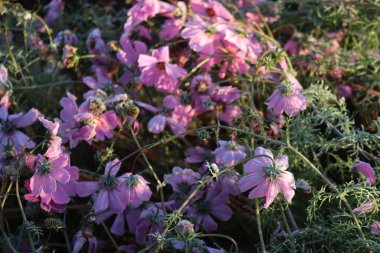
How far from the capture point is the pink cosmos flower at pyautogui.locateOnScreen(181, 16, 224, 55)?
4.40 ft

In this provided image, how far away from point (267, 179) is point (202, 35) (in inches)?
20.2

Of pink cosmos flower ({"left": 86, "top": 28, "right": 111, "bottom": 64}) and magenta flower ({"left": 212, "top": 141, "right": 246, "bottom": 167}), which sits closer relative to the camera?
magenta flower ({"left": 212, "top": 141, "right": 246, "bottom": 167})

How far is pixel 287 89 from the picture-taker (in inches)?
46.1

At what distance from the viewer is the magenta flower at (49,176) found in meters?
1.01

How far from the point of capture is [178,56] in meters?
1.46

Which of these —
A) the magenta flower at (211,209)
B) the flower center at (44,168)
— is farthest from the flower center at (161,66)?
the flower center at (44,168)

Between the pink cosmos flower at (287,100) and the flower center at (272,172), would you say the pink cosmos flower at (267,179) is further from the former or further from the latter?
the pink cosmos flower at (287,100)

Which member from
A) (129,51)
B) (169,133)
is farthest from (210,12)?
(169,133)

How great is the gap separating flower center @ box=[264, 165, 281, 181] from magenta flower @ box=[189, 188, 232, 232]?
24 centimetres

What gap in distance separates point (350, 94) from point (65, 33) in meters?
0.69

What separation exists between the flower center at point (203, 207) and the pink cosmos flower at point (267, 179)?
0.78 feet

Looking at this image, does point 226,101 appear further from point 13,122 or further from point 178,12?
point 13,122

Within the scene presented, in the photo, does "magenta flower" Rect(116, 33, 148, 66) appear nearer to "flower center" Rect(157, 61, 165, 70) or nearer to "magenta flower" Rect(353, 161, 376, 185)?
"flower center" Rect(157, 61, 165, 70)

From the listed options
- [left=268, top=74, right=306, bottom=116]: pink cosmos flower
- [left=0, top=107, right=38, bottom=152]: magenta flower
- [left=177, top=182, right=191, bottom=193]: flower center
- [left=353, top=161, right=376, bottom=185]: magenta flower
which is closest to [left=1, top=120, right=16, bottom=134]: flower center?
[left=0, top=107, right=38, bottom=152]: magenta flower
